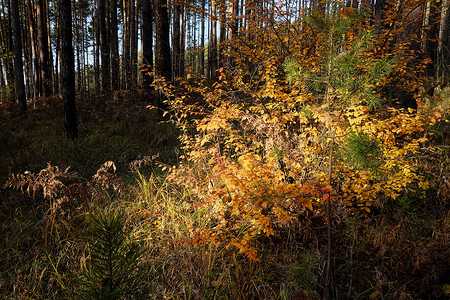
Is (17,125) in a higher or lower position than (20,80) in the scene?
lower

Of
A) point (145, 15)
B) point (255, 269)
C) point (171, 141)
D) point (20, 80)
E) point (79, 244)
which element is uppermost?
point (145, 15)

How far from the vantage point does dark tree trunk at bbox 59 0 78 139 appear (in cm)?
547

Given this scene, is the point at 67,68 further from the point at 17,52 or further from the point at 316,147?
the point at 316,147

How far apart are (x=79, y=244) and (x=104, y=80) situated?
28.8ft

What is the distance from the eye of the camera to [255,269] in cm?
253

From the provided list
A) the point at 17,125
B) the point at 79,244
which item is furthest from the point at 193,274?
the point at 17,125

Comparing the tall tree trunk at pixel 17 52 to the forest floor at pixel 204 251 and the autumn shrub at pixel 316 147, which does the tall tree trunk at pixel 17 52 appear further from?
the autumn shrub at pixel 316 147

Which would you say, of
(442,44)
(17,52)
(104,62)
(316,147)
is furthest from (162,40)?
(442,44)

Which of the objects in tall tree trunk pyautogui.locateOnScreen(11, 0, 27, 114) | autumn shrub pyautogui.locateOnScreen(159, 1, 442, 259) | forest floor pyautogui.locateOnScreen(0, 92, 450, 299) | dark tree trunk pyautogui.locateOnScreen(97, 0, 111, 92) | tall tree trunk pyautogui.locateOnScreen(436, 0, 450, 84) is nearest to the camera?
autumn shrub pyautogui.locateOnScreen(159, 1, 442, 259)

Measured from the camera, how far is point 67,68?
5699 millimetres

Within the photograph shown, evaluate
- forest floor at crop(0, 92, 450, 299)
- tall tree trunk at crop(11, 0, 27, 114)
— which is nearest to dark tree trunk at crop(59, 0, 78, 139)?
forest floor at crop(0, 92, 450, 299)

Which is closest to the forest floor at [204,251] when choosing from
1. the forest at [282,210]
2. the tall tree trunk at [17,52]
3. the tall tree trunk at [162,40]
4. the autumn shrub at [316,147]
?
the forest at [282,210]

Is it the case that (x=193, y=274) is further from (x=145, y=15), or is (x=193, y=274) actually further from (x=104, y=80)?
(x=104, y=80)

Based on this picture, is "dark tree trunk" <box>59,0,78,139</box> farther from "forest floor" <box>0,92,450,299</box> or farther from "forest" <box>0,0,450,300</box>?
"forest floor" <box>0,92,450,299</box>
